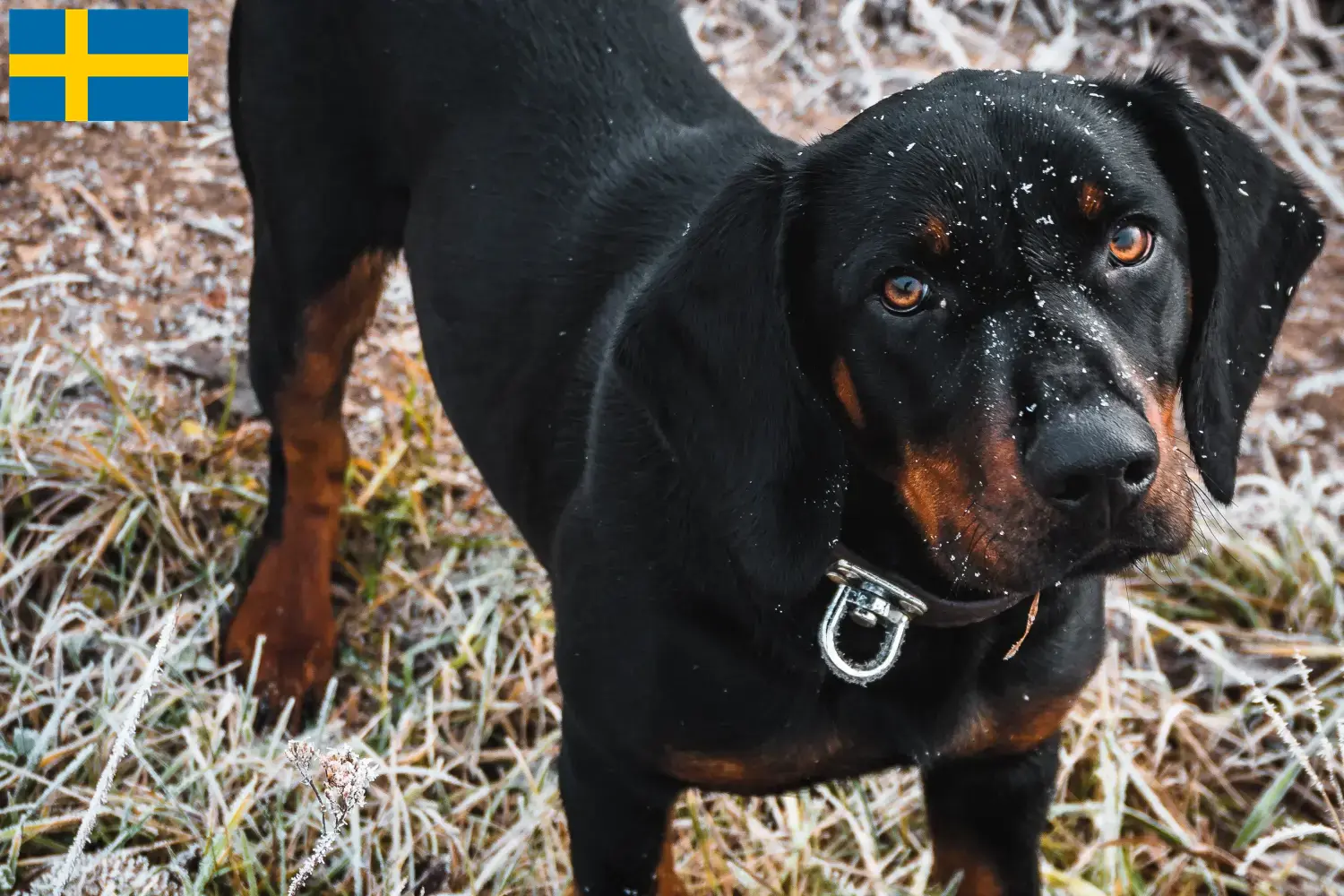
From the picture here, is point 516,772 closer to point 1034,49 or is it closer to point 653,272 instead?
point 653,272

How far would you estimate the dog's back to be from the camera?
303 centimetres

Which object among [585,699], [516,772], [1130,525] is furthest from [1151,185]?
[516,772]

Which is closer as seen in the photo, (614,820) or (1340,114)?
(614,820)

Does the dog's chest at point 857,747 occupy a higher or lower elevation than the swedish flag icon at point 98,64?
lower

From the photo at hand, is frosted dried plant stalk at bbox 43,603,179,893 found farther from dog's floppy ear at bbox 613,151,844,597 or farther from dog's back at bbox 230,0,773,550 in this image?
dog's back at bbox 230,0,773,550

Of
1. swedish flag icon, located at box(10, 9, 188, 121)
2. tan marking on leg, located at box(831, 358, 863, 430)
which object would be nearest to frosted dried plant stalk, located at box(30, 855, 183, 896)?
tan marking on leg, located at box(831, 358, 863, 430)

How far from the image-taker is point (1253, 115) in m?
5.65

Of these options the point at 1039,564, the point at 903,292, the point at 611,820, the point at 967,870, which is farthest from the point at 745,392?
the point at 967,870

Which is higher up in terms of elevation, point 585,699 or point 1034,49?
point 1034,49

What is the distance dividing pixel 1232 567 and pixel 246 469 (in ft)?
9.07

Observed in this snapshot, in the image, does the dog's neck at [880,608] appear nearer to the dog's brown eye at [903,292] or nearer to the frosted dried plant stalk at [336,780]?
the dog's brown eye at [903,292]

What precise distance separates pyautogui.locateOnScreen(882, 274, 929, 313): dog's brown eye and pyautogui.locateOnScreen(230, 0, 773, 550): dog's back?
2.72 feet

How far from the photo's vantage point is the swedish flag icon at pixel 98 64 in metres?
4.93

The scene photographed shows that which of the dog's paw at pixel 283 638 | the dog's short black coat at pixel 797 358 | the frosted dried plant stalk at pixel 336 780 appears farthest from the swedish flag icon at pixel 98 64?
the frosted dried plant stalk at pixel 336 780
